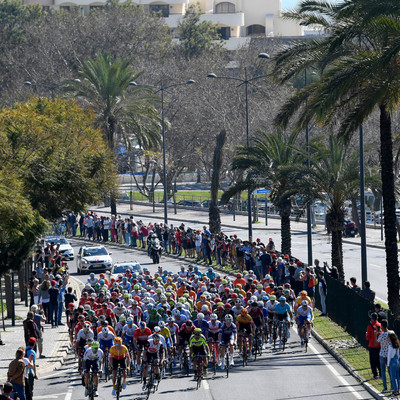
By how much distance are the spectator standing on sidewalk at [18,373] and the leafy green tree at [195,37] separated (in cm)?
8934

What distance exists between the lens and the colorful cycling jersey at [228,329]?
22.3 metres

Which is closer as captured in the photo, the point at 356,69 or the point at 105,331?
the point at 105,331

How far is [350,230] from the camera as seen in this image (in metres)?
57.3

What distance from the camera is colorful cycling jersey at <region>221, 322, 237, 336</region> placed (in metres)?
22.3

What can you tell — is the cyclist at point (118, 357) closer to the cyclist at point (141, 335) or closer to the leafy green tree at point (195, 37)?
the cyclist at point (141, 335)

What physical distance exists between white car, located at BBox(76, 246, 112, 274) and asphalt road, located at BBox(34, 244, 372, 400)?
63.5 feet

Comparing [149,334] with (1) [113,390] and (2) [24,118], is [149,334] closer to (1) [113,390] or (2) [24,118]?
(1) [113,390]

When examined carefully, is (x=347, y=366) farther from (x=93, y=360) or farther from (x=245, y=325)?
(x=93, y=360)

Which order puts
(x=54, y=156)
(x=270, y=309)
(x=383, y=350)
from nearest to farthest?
(x=383, y=350)
(x=270, y=309)
(x=54, y=156)

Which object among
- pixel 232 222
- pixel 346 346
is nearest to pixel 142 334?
pixel 346 346

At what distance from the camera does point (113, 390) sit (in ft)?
64.6

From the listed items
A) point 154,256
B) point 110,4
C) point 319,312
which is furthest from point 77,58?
point 319,312

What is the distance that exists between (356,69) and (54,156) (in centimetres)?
1340

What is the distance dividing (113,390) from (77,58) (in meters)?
69.7
